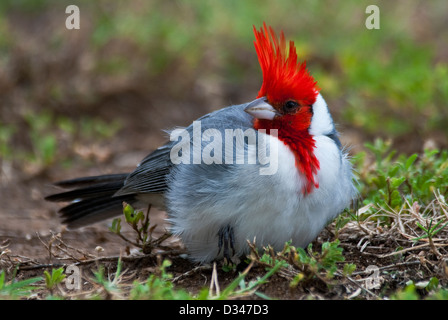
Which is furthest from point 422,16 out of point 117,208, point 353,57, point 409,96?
point 117,208

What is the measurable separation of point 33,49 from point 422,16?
553 cm

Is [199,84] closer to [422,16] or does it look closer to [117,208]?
[117,208]

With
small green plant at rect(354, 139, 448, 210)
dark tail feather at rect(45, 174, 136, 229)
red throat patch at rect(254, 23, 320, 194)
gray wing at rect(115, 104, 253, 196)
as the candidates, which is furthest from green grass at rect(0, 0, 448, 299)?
red throat patch at rect(254, 23, 320, 194)

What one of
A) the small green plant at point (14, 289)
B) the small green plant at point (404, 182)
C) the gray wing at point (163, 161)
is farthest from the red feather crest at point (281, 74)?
the small green plant at point (14, 289)

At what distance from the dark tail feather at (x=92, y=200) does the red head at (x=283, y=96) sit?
132 cm

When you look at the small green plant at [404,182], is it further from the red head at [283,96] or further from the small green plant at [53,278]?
the small green plant at [53,278]

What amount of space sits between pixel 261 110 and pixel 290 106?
7.4 inches

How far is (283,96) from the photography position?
374cm

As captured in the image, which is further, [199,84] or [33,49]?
[199,84]

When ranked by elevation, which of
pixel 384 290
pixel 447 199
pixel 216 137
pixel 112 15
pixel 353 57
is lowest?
pixel 384 290

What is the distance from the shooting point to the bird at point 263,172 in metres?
3.44

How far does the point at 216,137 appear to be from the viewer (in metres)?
3.72

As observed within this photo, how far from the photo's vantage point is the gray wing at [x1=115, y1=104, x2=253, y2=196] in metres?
3.84

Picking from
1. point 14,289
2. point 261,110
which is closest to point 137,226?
point 14,289
